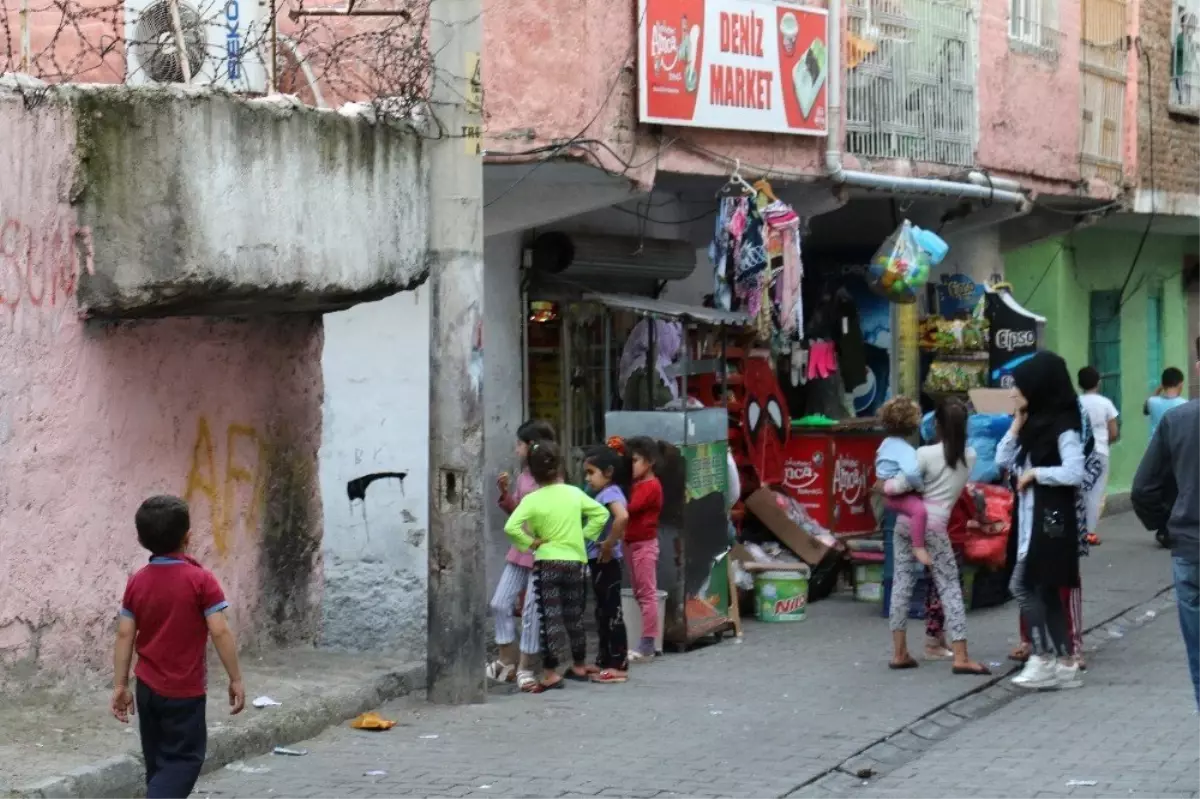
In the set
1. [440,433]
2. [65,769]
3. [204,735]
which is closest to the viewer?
[204,735]

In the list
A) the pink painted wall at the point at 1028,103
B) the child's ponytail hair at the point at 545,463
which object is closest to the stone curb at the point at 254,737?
the child's ponytail hair at the point at 545,463

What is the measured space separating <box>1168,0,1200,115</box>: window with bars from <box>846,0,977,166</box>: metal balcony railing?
17.8 feet

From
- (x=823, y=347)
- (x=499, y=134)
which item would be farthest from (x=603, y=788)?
(x=823, y=347)

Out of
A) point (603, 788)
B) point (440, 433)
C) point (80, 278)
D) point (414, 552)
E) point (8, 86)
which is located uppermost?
point (8, 86)

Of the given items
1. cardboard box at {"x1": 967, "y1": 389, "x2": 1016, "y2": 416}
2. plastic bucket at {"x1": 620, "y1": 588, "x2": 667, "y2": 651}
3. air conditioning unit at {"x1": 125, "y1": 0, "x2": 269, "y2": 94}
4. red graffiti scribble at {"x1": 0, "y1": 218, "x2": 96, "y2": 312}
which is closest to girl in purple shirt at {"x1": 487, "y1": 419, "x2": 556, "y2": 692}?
plastic bucket at {"x1": 620, "y1": 588, "x2": 667, "y2": 651}

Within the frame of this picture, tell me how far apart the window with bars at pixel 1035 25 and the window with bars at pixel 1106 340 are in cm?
441

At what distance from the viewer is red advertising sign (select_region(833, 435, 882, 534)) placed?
15516 mm

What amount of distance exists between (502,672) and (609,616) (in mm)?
691

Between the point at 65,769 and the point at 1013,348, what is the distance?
11.7 metres

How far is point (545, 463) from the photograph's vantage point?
10.6 metres

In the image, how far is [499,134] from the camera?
11547 mm

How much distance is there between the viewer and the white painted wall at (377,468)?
1146 centimetres

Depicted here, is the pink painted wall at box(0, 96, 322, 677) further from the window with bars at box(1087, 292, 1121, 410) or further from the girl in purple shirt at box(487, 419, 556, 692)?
the window with bars at box(1087, 292, 1121, 410)

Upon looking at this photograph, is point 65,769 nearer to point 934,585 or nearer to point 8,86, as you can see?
point 8,86
